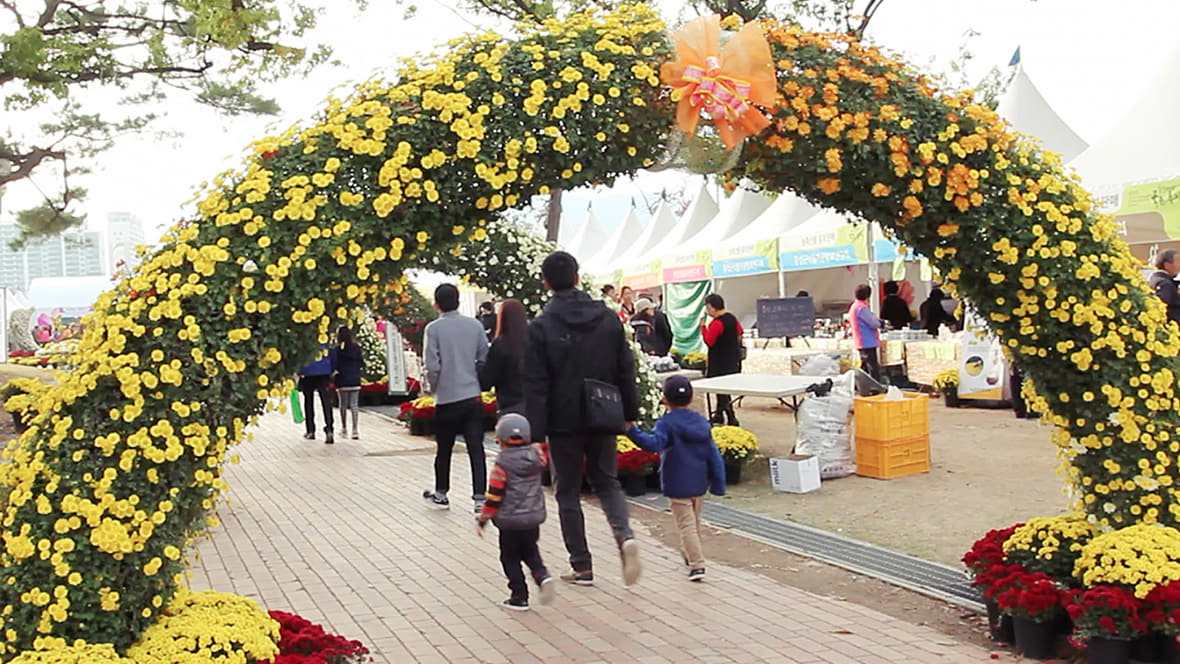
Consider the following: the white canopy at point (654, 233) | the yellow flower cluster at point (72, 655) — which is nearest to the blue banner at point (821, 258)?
the white canopy at point (654, 233)

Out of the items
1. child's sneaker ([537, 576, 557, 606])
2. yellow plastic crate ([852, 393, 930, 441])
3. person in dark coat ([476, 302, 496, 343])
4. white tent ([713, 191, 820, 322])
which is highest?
white tent ([713, 191, 820, 322])

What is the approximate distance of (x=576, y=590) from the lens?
559 centimetres

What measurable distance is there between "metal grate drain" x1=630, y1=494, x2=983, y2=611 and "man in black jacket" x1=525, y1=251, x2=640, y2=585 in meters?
1.72

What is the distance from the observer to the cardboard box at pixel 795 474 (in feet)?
27.1

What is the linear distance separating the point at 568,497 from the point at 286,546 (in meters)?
2.64

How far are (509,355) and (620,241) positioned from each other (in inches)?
950

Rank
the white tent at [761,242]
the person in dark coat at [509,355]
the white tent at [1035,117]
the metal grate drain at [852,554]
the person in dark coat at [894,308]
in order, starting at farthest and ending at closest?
the white tent at [761,242] → the person in dark coat at [894,308] → the white tent at [1035,117] → the person in dark coat at [509,355] → the metal grate drain at [852,554]

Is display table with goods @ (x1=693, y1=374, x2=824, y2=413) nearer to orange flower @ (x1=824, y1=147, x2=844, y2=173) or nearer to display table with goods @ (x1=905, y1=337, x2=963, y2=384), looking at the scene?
orange flower @ (x1=824, y1=147, x2=844, y2=173)

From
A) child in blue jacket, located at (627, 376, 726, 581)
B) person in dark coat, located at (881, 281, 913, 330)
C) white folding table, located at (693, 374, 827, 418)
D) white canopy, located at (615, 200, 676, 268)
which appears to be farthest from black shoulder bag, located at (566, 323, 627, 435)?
white canopy, located at (615, 200, 676, 268)

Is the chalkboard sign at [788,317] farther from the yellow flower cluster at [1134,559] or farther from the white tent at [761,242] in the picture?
the yellow flower cluster at [1134,559]

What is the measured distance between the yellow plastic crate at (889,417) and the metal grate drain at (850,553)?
171cm

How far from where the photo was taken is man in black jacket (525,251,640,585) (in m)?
5.14

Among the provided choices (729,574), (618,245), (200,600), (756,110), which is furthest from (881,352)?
(618,245)

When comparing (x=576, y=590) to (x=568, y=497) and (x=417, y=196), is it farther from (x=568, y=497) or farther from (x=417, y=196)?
(x=417, y=196)
